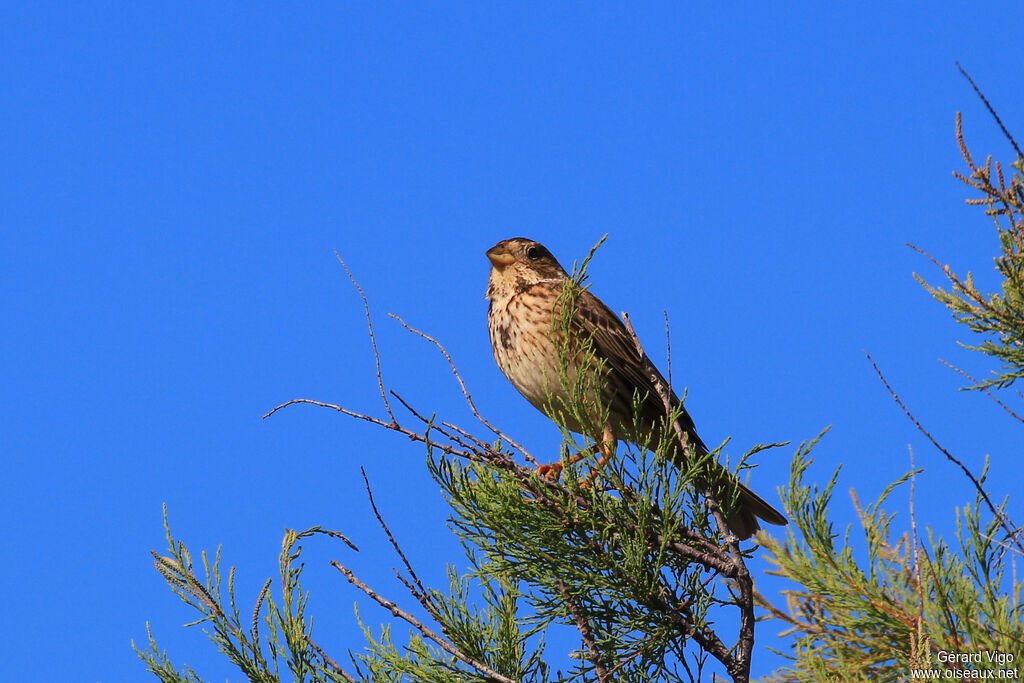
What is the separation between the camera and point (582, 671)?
420 centimetres

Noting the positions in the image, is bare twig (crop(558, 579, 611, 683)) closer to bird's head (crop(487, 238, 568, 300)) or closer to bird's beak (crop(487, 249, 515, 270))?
bird's head (crop(487, 238, 568, 300))

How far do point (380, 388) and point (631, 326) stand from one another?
1041 millimetres

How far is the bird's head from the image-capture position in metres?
6.62

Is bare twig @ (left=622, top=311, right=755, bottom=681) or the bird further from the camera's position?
the bird

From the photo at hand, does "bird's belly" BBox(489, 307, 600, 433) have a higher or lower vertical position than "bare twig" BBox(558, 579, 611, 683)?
higher

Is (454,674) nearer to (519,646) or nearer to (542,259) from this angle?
(519,646)

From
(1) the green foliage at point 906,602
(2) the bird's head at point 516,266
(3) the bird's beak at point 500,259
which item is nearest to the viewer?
(1) the green foliage at point 906,602

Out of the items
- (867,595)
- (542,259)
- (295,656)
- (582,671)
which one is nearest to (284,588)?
(295,656)

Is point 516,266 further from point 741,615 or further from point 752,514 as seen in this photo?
point 741,615

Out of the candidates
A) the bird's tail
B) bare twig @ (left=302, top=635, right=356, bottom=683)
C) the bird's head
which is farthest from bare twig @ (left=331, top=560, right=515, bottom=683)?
the bird's head

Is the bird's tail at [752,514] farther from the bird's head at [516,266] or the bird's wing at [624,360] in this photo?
the bird's head at [516,266]

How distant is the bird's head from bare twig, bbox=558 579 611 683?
2624 mm

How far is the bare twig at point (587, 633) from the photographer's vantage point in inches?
162

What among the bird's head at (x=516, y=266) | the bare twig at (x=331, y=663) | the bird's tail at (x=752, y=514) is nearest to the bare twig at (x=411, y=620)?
the bare twig at (x=331, y=663)
